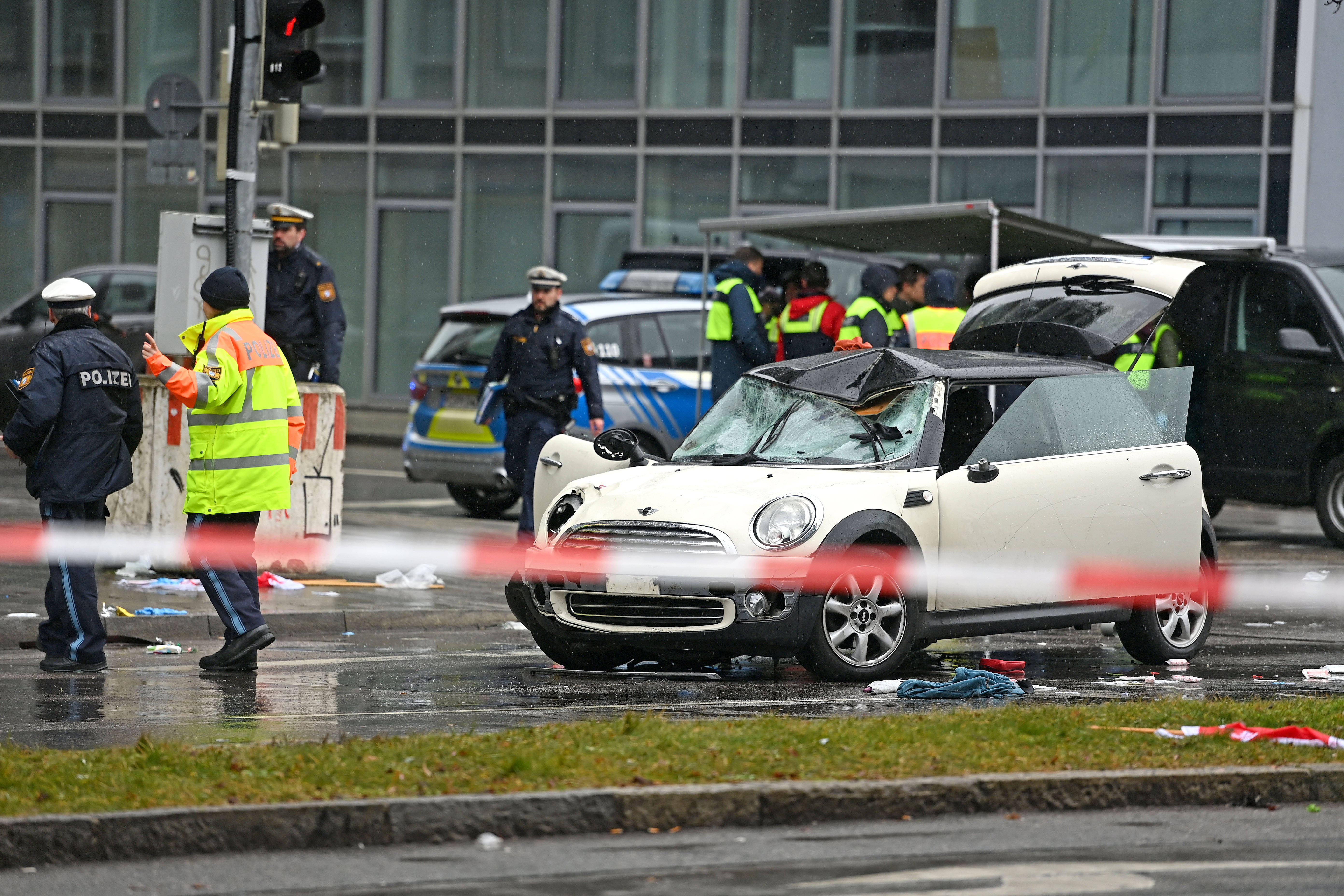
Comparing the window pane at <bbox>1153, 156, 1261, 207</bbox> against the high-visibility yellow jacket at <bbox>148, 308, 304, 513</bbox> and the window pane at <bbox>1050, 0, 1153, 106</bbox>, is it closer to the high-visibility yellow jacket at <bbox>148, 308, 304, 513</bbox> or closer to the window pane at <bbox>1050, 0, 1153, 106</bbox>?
the window pane at <bbox>1050, 0, 1153, 106</bbox>

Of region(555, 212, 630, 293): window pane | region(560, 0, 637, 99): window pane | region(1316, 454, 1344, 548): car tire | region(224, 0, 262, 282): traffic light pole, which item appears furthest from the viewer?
region(560, 0, 637, 99): window pane

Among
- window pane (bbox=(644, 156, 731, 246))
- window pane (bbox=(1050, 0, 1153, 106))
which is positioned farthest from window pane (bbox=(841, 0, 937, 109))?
window pane (bbox=(644, 156, 731, 246))

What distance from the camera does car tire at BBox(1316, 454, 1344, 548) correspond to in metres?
15.5

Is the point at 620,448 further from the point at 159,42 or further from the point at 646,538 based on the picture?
the point at 159,42

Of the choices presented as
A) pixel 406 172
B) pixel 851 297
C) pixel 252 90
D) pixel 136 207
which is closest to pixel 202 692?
pixel 252 90

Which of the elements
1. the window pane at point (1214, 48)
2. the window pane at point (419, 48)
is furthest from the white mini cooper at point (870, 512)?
the window pane at point (419, 48)

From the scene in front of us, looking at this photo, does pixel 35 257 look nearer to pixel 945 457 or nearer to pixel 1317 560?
pixel 1317 560

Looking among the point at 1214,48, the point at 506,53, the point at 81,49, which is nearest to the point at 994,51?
the point at 1214,48

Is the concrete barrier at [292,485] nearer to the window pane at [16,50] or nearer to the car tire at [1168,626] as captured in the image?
the car tire at [1168,626]

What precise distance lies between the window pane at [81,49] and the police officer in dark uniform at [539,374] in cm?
1879

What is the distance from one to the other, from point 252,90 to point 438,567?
3.22 m

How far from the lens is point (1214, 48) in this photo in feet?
83.8

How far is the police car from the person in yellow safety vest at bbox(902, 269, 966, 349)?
9.01 feet

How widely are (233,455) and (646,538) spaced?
79.8 inches
